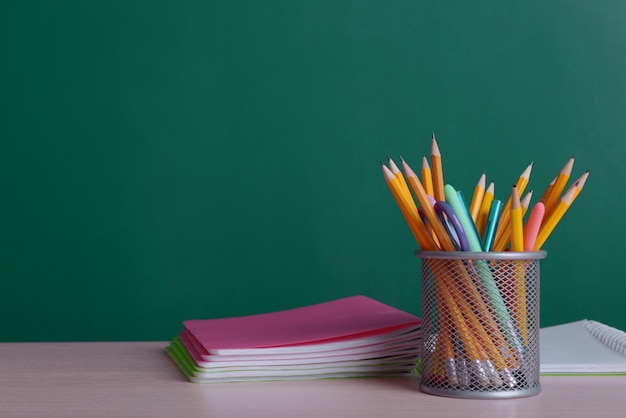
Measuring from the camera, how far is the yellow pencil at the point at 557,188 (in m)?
0.71

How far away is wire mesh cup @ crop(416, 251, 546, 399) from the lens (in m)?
0.70

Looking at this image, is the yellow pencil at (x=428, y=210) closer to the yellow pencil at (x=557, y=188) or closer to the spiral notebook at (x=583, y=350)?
the yellow pencil at (x=557, y=188)

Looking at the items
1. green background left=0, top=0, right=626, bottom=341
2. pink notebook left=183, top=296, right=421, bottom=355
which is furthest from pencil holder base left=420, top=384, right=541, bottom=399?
green background left=0, top=0, right=626, bottom=341

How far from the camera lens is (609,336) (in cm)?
96

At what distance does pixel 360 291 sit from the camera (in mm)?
→ 2729

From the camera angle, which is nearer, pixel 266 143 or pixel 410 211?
pixel 410 211

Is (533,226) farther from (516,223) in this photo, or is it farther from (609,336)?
(609,336)

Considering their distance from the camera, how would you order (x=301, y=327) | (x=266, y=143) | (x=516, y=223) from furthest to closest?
(x=266, y=143) < (x=301, y=327) < (x=516, y=223)

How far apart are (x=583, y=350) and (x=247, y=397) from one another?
406mm

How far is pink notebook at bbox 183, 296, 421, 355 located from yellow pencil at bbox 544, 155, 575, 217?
0.60 ft

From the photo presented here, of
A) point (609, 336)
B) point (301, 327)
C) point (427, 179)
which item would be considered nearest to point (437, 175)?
point (427, 179)

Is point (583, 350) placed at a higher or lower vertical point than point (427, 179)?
lower

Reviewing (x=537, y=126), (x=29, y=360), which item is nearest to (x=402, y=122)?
(x=537, y=126)

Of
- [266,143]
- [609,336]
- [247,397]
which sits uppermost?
[266,143]
